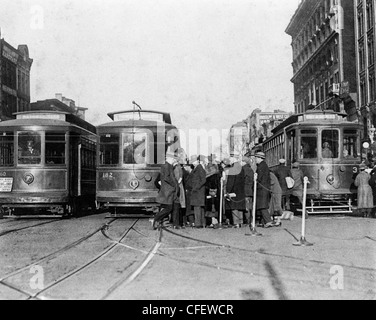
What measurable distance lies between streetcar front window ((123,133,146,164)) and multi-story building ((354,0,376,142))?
942 inches

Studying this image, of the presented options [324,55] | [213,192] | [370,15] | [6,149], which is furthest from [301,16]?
[213,192]

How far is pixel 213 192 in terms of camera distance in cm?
1455

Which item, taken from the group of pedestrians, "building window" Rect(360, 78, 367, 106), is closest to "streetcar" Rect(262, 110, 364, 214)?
the group of pedestrians

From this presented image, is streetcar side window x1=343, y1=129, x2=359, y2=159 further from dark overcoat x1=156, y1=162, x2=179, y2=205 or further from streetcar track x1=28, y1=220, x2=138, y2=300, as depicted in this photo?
streetcar track x1=28, y1=220, x2=138, y2=300

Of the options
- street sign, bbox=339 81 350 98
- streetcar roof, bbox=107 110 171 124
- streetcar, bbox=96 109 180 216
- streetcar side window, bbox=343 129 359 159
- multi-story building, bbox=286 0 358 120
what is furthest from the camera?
multi-story building, bbox=286 0 358 120

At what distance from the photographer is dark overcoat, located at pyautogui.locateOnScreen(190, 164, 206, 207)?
44.7 ft

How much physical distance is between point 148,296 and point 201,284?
87 cm

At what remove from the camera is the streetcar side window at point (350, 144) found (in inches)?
728

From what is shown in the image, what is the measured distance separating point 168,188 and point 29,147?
6024 mm

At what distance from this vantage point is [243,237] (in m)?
11.5

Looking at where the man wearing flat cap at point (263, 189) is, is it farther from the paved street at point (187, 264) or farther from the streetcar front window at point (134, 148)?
the streetcar front window at point (134, 148)

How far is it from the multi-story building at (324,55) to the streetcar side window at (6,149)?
3021 centimetres

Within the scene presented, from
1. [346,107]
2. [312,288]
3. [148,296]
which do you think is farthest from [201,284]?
[346,107]
